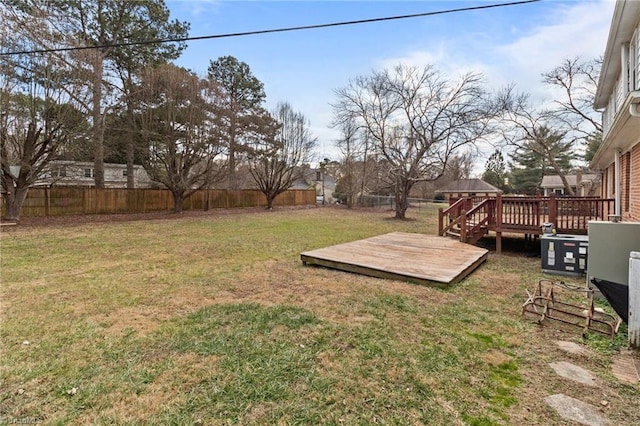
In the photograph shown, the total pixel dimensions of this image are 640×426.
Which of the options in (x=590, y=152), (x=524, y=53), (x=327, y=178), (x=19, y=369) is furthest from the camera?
(x=327, y=178)

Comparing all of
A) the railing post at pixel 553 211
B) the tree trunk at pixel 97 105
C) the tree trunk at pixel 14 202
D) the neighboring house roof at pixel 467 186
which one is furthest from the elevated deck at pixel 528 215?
the neighboring house roof at pixel 467 186

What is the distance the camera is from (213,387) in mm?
2252

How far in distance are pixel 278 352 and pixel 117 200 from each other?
17.0 metres

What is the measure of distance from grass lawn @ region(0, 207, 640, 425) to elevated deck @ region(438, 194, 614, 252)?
236 centimetres

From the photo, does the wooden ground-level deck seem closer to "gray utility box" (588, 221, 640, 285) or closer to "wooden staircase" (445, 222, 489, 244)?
"wooden staircase" (445, 222, 489, 244)

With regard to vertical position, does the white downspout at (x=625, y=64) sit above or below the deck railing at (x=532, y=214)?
above

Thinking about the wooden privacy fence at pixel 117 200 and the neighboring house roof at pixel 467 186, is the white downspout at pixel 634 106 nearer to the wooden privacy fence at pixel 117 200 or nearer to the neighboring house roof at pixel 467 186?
the wooden privacy fence at pixel 117 200

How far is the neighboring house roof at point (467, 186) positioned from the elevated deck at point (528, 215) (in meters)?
35.0

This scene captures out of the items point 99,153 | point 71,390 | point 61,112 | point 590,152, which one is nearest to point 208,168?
point 99,153

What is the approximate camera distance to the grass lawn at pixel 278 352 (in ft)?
6.70

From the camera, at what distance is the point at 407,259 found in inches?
238

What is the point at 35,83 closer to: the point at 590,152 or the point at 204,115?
the point at 204,115

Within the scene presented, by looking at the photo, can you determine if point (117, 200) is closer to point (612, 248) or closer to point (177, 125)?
point (177, 125)

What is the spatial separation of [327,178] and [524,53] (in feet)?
120
